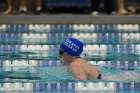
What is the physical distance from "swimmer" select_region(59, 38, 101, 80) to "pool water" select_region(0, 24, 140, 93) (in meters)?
0.08

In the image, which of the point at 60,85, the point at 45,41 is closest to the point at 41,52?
the point at 45,41

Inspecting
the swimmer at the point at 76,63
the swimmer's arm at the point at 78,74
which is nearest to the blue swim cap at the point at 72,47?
the swimmer at the point at 76,63

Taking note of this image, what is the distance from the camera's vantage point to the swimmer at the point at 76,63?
199 inches

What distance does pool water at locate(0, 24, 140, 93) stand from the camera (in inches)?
201

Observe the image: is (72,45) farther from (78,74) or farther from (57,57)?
(57,57)

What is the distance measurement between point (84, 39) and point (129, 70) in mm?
2118

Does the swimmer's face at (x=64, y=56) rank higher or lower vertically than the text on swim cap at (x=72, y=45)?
lower

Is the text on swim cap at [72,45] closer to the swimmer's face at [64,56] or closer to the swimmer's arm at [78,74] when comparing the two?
the swimmer's face at [64,56]

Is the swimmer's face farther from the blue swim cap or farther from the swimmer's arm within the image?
the swimmer's arm

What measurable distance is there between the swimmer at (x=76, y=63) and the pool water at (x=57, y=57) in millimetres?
76

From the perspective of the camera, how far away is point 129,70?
5.97m

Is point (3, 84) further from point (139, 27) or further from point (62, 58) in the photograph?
point (139, 27)

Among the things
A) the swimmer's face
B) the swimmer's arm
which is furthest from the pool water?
the swimmer's face

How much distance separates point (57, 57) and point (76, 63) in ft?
6.00
